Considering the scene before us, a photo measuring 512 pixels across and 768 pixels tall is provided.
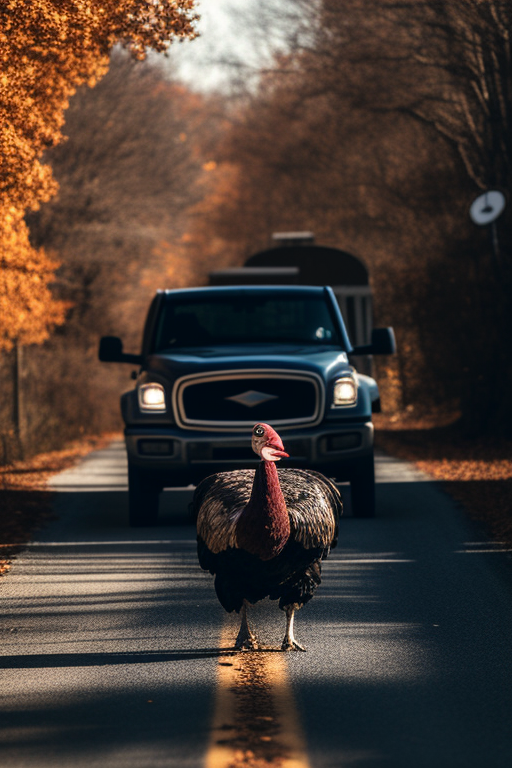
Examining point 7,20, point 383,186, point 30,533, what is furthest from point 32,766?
Result: point 383,186

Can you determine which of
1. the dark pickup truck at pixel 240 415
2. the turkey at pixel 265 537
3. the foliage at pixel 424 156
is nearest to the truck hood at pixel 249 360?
the dark pickup truck at pixel 240 415

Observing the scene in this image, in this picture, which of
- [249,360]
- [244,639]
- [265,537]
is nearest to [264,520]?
[265,537]

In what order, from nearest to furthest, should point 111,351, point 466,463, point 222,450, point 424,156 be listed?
point 222,450
point 111,351
point 466,463
point 424,156

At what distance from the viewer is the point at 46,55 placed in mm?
12703

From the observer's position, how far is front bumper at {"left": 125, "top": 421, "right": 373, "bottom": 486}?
37.1ft

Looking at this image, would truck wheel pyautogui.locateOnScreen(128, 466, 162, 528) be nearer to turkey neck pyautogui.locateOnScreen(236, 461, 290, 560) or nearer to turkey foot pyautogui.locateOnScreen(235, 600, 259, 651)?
turkey foot pyautogui.locateOnScreen(235, 600, 259, 651)

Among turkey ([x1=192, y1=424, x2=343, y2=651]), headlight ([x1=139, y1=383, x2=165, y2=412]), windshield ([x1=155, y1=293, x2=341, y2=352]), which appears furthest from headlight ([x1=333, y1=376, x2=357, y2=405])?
turkey ([x1=192, y1=424, x2=343, y2=651])

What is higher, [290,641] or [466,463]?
[290,641]

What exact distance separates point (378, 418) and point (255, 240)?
53.7 ft

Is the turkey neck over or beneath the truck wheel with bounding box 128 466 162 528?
over

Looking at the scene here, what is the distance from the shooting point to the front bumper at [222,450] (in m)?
11.3

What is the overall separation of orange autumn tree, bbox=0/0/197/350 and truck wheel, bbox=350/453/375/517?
4.18 meters

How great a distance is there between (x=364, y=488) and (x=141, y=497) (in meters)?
2.09

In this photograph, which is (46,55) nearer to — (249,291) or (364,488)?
(249,291)
